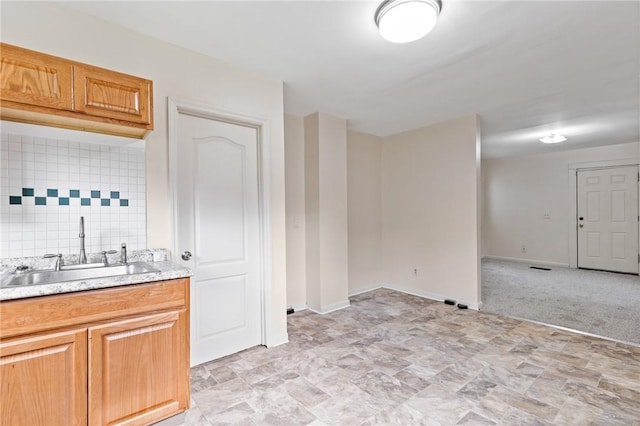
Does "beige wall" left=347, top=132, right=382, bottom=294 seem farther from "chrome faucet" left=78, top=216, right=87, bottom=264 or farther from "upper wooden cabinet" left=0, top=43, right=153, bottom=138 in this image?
"chrome faucet" left=78, top=216, right=87, bottom=264

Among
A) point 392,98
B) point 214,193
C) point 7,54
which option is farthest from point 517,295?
point 7,54

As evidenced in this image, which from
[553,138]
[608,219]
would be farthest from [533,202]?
[553,138]

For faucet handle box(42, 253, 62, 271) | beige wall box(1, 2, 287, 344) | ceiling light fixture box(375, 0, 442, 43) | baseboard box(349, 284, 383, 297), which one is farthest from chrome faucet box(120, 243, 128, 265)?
baseboard box(349, 284, 383, 297)

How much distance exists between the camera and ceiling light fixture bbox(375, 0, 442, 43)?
1.76m

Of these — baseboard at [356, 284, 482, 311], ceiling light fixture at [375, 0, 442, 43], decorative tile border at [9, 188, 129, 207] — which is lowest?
baseboard at [356, 284, 482, 311]

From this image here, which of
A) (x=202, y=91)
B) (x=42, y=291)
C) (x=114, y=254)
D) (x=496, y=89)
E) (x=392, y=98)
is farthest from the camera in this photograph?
(x=392, y=98)

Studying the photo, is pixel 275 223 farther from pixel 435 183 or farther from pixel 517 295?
pixel 517 295

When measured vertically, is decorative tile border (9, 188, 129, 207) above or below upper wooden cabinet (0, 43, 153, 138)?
below

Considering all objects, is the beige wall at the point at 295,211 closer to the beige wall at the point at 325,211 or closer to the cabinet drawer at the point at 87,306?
the beige wall at the point at 325,211

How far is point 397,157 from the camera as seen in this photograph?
16.0 feet

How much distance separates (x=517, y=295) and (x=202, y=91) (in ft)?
15.7

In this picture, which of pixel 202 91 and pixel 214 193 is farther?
pixel 214 193

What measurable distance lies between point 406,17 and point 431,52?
708mm

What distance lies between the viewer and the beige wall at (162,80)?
→ 1.81 metres
